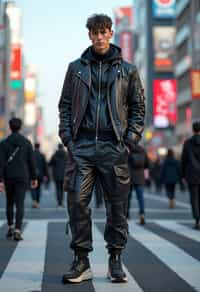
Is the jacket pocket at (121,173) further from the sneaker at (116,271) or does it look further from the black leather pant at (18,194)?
the black leather pant at (18,194)

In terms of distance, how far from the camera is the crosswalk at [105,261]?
6.78 m

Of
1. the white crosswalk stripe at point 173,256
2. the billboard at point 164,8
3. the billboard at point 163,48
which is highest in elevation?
the billboard at point 164,8

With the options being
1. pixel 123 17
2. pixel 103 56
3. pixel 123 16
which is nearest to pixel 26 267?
pixel 103 56

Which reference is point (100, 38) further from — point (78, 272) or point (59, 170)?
point (59, 170)

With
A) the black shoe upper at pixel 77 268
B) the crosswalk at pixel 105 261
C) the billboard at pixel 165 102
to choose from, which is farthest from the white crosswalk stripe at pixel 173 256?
the billboard at pixel 165 102

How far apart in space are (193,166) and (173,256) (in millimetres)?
A: 4418

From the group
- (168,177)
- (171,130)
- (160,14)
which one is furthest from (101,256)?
(160,14)

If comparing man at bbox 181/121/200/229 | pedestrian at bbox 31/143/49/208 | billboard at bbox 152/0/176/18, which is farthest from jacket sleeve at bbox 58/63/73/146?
billboard at bbox 152/0/176/18

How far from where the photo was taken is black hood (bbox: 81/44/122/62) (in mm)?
6938

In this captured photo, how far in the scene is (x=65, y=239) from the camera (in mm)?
11258

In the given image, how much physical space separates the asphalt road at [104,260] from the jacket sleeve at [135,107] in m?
1.23

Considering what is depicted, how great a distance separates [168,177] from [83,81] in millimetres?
15498

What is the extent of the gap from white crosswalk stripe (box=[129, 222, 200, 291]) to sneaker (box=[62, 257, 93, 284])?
0.85 meters

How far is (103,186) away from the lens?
703cm
